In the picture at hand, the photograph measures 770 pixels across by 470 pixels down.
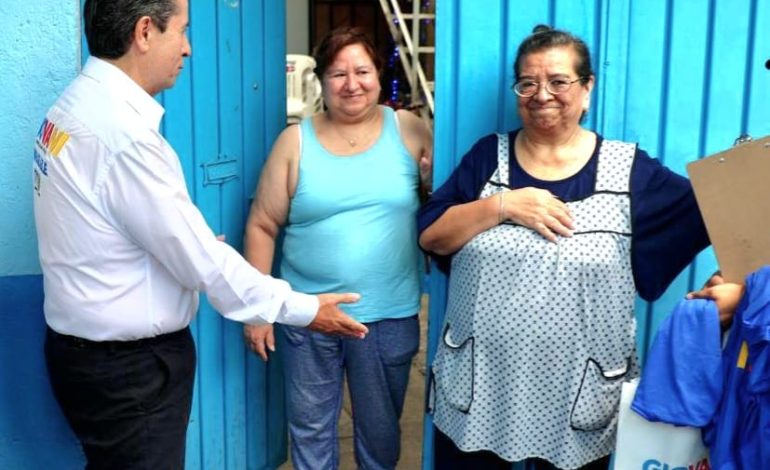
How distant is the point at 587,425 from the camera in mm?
2244

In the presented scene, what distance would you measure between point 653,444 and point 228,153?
5.14 ft

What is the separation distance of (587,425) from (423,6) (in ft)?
21.8

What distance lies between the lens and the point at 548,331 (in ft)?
7.17

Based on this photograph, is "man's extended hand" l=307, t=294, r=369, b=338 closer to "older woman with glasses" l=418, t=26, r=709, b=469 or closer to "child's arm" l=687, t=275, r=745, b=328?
"older woman with glasses" l=418, t=26, r=709, b=469

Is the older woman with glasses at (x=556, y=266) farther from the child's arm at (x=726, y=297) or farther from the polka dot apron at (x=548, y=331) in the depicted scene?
the child's arm at (x=726, y=297)

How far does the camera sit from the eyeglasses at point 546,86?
7.20 ft

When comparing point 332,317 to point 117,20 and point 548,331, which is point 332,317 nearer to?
point 548,331

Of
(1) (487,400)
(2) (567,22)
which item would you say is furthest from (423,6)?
(1) (487,400)

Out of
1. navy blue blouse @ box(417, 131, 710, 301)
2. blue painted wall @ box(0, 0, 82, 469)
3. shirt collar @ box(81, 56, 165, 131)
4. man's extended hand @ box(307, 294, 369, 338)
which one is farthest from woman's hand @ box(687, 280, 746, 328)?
blue painted wall @ box(0, 0, 82, 469)

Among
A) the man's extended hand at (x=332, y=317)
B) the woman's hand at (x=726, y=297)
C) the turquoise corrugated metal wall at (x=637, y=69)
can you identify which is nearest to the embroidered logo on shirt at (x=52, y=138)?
the man's extended hand at (x=332, y=317)

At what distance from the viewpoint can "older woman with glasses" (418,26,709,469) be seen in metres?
2.17

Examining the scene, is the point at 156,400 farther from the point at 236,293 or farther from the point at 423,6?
the point at 423,6

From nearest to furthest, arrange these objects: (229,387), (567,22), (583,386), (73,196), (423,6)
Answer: (73,196) → (583,386) → (567,22) → (229,387) → (423,6)

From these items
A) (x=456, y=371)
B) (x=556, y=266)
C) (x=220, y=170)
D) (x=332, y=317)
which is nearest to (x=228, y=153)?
(x=220, y=170)
